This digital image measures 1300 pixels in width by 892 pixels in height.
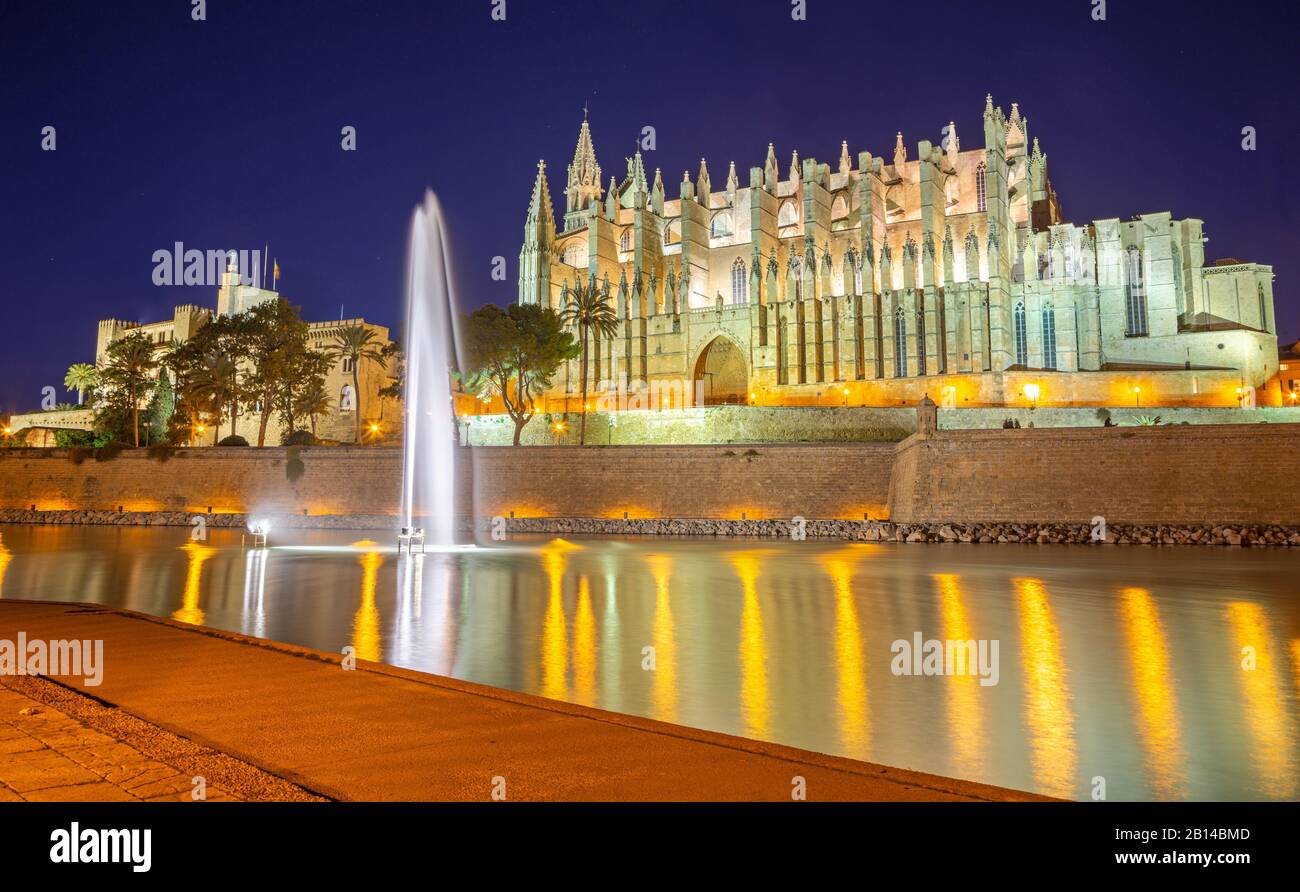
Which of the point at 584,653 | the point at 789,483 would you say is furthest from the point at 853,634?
A: the point at 789,483

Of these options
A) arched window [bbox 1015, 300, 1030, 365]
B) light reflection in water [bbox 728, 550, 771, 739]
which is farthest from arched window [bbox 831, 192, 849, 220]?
light reflection in water [bbox 728, 550, 771, 739]

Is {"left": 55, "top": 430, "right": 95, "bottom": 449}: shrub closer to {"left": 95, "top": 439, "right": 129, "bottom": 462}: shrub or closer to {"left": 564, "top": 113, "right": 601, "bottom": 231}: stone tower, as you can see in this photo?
{"left": 95, "top": 439, "right": 129, "bottom": 462}: shrub

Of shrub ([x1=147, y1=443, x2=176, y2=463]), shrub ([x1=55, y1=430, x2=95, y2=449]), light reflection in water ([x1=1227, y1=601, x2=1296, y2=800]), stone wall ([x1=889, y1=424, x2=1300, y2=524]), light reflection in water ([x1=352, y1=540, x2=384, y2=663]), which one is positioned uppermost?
shrub ([x1=55, y1=430, x2=95, y2=449])

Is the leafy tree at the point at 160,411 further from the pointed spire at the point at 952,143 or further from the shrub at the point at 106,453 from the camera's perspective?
the pointed spire at the point at 952,143

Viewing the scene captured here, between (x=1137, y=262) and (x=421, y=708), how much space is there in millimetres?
52632

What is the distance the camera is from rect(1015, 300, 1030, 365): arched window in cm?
4856

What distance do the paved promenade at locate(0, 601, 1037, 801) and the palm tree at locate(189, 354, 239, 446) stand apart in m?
44.6

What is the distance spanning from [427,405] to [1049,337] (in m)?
33.7

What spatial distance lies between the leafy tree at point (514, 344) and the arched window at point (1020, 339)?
82.7ft

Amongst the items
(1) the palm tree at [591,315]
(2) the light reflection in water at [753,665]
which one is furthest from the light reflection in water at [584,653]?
(1) the palm tree at [591,315]

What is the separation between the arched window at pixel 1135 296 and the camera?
4788cm

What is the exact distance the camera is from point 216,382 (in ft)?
154

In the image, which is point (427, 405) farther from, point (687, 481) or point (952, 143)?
point (952, 143)
